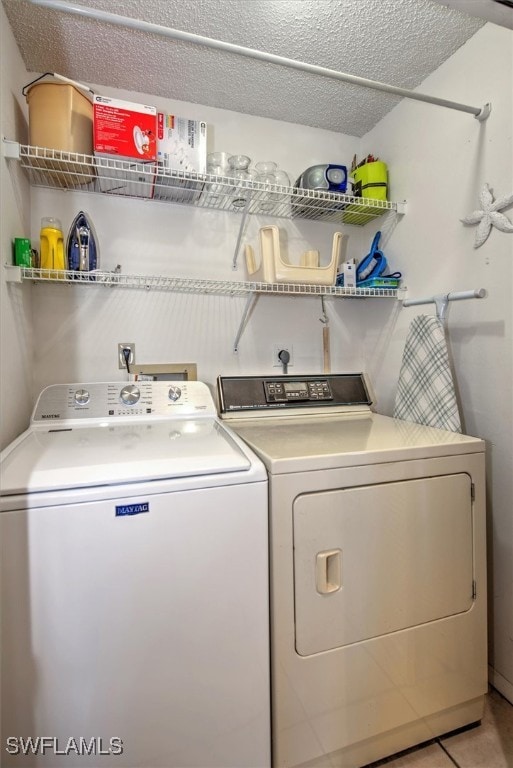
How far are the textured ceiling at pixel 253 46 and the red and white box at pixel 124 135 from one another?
0.30m

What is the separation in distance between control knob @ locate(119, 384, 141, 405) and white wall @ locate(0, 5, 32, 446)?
1.27 feet

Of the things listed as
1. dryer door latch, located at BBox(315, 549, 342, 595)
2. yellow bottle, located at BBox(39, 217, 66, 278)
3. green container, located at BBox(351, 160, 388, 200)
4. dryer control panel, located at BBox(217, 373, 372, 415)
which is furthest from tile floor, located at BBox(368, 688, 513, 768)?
green container, located at BBox(351, 160, 388, 200)

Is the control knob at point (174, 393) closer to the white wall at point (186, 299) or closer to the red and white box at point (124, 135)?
the white wall at point (186, 299)

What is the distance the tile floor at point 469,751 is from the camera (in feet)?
4.05

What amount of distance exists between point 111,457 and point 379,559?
858mm

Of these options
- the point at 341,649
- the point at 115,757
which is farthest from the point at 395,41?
the point at 115,757

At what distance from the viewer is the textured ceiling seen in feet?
4.62

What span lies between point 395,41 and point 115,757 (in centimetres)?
258

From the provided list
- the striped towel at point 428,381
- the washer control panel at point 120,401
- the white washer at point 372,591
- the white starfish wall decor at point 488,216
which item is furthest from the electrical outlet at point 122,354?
the white starfish wall decor at point 488,216

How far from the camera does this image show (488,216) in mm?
1481

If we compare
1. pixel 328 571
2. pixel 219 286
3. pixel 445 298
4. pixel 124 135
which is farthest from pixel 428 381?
pixel 124 135

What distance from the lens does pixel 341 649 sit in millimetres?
1136

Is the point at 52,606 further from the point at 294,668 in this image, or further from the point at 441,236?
the point at 441,236

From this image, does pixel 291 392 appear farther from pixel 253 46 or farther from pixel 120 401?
pixel 253 46
